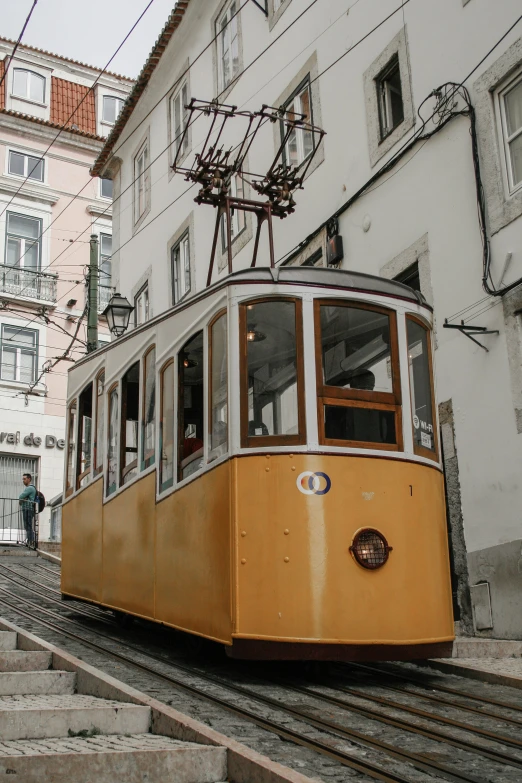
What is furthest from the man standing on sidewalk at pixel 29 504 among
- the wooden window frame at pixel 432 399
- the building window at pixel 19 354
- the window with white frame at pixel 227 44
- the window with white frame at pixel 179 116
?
the wooden window frame at pixel 432 399

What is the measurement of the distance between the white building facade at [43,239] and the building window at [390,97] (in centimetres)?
1773

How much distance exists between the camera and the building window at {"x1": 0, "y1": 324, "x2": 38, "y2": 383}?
97.2ft

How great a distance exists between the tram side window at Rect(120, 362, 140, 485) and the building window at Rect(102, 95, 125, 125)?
26.6 metres

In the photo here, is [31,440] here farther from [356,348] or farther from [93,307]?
[356,348]

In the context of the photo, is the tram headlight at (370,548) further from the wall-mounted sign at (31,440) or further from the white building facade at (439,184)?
the wall-mounted sign at (31,440)

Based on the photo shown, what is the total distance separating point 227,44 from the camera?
17828 mm

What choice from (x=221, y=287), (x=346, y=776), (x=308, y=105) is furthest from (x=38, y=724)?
(x=308, y=105)

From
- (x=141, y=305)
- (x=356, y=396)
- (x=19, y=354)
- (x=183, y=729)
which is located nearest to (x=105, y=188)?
(x=19, y=354)

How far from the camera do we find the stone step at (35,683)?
604cm

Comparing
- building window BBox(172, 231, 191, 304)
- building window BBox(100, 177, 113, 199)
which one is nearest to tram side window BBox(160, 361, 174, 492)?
building window BBox(172, 231, 191, 304)

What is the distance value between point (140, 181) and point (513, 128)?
1334 cm

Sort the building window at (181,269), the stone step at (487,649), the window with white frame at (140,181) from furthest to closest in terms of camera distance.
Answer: the window with white frame at (140,181) < the building window at (181,269) < the stone step at (487,649)

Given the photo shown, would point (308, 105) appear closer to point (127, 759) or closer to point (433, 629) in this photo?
point (433, 629)

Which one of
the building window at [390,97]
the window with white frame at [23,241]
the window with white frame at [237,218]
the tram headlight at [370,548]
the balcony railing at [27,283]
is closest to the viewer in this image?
the tram headlight at [370,548]
